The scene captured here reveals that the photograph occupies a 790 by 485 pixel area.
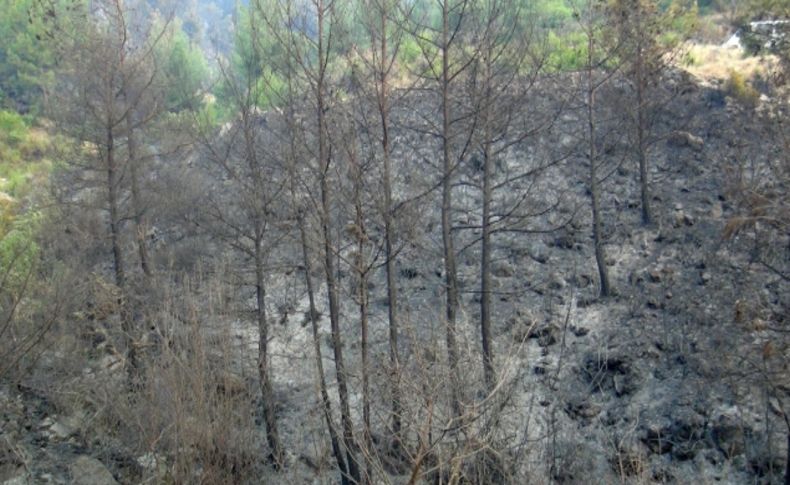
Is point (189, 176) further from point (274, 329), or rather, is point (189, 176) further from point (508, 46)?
point (508, 46)

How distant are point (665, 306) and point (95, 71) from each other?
12470 mm

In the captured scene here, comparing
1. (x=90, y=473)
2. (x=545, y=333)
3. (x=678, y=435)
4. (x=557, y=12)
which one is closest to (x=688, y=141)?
(x=557, y=12)

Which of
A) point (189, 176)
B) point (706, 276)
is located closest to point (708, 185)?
point (706, 276)

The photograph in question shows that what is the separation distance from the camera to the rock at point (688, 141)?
20375 millimetres

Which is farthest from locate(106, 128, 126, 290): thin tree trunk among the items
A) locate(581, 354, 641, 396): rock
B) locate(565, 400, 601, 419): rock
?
locate(581, 354, 641, 396): rock

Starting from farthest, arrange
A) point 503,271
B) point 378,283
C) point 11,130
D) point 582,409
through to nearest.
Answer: point 11,130 < point 378,283 < point 503,271 < point 582,409

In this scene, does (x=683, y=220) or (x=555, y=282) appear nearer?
(x=555, y=282)

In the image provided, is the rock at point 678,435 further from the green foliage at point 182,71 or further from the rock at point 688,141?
the green foliage at point 182,71

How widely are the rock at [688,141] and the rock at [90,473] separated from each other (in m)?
17.1

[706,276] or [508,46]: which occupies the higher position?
[508,46]

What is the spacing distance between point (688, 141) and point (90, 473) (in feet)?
58.0

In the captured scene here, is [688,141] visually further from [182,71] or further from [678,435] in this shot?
[182,71]

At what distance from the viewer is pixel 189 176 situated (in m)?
17.8

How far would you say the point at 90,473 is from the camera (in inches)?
419
